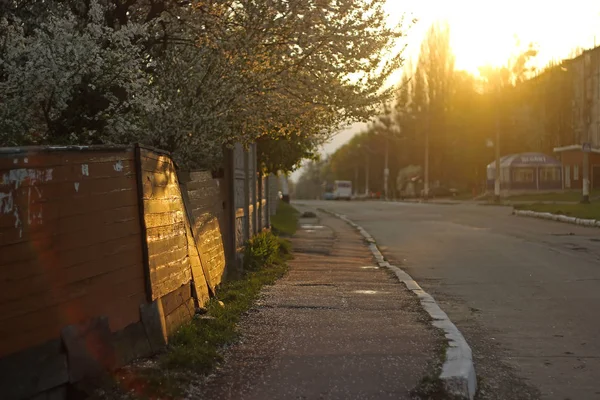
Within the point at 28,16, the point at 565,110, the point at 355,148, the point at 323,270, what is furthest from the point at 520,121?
the point at 28,16

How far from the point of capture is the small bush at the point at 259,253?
1382 cm

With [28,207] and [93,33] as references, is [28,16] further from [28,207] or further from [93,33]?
[28,207]

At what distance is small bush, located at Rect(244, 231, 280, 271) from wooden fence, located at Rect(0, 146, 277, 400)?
5.86m

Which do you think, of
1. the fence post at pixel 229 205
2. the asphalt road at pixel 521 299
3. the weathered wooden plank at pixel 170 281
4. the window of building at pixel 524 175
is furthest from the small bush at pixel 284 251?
the window of building at pixel 524 175

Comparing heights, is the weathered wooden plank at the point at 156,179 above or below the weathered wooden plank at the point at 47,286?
above

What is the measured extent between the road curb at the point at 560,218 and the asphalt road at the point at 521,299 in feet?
6.69

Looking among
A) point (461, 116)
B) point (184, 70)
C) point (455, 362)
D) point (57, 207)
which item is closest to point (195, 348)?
point (57, 207)

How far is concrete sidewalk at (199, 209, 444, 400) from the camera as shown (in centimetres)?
581

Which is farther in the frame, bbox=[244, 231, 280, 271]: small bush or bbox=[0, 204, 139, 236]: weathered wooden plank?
bbox=[244, 231, 280, 271]: small bush

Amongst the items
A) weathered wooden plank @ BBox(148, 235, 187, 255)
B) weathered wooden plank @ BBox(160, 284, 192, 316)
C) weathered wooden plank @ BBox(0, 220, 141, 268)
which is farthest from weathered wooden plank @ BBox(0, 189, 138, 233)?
weathered wooden plank @ BBox(160, 284, 192, 316)

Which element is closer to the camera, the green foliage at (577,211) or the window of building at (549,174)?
the green foliage at (577,211)

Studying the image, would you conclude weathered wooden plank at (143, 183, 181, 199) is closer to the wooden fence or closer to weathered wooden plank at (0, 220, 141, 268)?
the wooden fence

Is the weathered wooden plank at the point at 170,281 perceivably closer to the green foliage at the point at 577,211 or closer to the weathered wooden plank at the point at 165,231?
the weathered wooden plank at the point at 165,231

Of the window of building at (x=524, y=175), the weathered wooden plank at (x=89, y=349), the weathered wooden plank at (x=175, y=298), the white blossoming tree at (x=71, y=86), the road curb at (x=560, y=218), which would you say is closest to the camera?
the weathered wooden plank at (x=89, y=349)
